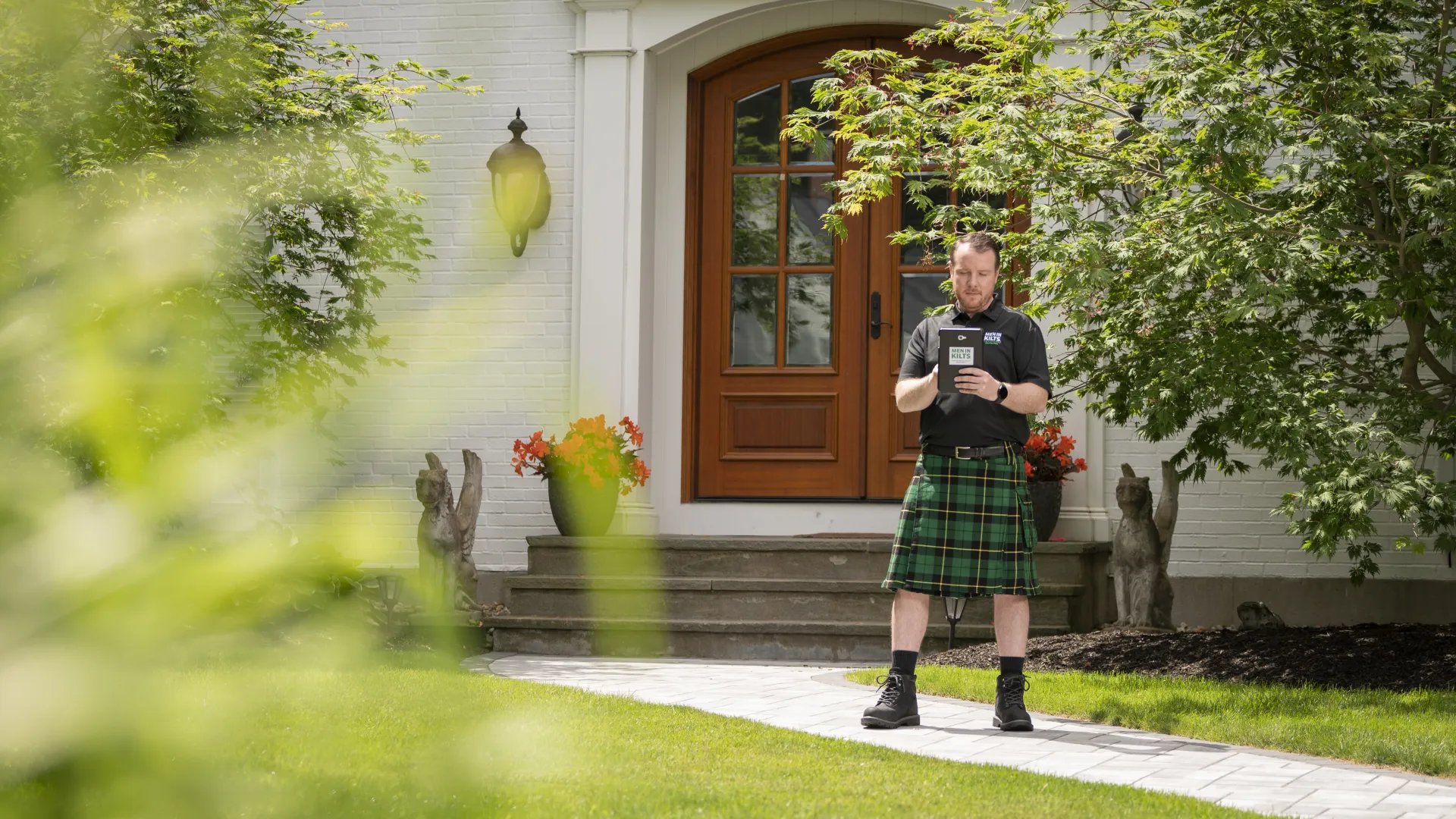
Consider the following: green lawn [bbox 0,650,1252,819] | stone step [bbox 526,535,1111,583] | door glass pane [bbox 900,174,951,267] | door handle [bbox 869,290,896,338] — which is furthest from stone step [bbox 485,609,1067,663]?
green lawn [bbox 0,650,1252,819]

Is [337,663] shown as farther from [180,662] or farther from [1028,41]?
[1028,41]

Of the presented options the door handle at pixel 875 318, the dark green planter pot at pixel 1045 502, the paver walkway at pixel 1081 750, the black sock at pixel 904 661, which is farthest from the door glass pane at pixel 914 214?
the black sock at pixel 904 661

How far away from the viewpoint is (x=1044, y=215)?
528 cm

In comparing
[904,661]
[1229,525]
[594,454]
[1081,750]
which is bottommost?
[1081,750]

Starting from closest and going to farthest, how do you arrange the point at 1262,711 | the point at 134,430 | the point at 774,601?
1. the point at 134,430
2. the point at 1262,711
3. the point at 774,601

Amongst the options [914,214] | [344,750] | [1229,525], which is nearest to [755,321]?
[914,214]

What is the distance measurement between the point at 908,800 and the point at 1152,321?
3.29 m

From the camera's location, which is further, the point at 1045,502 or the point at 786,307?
the point at 786,307

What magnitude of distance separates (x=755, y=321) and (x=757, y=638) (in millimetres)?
2336

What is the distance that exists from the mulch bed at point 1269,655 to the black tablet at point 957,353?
2.07m

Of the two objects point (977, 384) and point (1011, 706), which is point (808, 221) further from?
point (1011, 706)

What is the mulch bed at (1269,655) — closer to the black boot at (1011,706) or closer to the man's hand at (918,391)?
the black boot at (1011,706)

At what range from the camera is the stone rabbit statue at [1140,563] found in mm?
6969

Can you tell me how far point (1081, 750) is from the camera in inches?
167
